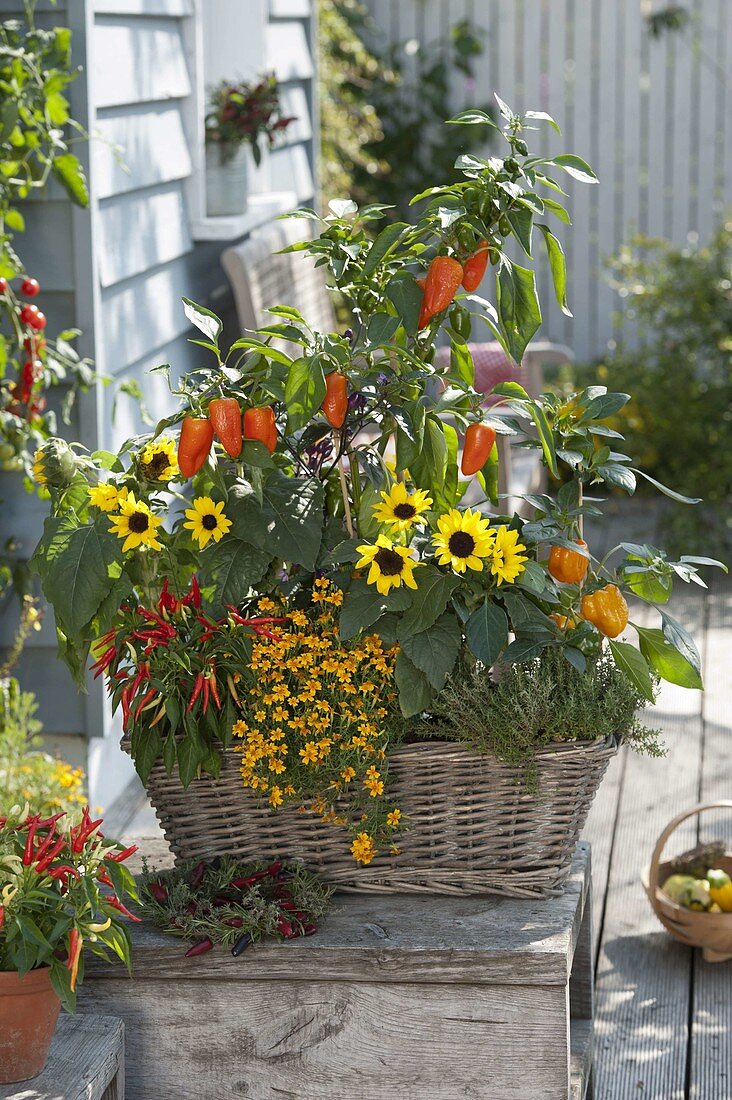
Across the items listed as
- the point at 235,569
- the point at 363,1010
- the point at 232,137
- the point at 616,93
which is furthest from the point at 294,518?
the point at 616,93

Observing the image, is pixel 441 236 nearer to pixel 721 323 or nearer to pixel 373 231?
pixel 721 323

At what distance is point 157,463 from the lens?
151 centimetres

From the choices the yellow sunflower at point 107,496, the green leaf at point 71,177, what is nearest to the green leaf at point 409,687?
the yellow sunflower at point 107,496

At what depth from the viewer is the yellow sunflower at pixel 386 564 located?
57.0 inches

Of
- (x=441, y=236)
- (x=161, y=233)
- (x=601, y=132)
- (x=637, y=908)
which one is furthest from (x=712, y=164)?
(x=441, y=236)

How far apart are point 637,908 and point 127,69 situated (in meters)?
1.89

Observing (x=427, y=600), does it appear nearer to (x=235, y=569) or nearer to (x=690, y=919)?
(x=235, y=569)

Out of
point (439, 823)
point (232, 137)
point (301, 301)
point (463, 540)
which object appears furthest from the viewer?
point (301, 301)

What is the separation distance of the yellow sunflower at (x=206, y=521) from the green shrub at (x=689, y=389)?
3.30 m

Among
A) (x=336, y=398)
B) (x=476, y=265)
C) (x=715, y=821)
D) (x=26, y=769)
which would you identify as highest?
(x=476, y=265)

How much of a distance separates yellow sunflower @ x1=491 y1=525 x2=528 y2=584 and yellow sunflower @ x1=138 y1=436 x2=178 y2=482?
351mm

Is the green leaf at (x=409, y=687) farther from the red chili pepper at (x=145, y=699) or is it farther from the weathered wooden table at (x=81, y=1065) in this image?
the weathered wooden table at (x=81, y=1065)

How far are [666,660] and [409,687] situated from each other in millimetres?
286

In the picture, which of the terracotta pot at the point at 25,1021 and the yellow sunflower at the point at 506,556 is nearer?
the terracotta pot at the point at 25,1021
